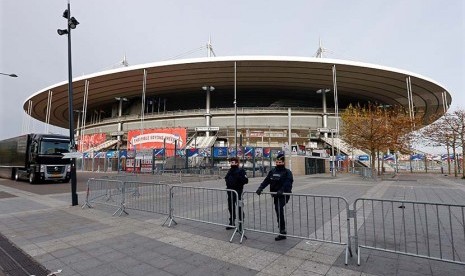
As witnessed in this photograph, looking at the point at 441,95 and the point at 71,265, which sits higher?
the point at 441,95

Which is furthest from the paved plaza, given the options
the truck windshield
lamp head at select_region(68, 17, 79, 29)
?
the truck windshield

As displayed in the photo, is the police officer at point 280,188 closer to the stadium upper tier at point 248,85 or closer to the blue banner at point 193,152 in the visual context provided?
the blue banner at point 193,152

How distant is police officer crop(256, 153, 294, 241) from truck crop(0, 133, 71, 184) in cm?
1892

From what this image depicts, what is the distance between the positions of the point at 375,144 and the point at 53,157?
2755cm

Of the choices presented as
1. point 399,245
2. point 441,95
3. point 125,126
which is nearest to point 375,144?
point 399,245

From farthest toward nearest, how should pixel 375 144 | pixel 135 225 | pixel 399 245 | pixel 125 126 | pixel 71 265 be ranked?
pixel 125 126, pixel 375 144, pixel 135 225, pixel 399 245, pixel 71 265

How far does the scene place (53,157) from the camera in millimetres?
20703

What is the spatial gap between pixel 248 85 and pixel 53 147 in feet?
114

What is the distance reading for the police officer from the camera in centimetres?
581

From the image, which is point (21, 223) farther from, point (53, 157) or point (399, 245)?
point (53, 157)

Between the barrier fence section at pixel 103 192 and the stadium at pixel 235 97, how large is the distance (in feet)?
91.6

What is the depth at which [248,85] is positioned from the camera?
1972 inches

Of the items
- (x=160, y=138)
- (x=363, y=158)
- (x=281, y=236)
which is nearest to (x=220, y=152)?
(x=160, y=138)

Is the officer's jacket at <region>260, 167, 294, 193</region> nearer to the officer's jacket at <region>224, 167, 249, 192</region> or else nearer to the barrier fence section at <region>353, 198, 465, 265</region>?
the officer's jacket at <region>224, 167, 249, 192</region>
